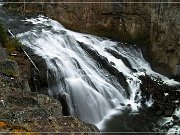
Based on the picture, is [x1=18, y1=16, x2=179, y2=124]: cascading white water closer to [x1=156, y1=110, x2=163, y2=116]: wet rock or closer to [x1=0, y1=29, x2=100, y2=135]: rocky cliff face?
[x1=156, y1=110, x2=163, y2=116]: wet rock

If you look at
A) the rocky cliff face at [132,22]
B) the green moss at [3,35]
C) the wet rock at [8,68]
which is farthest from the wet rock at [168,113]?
the green moss at [3,35]

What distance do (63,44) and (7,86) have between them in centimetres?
819

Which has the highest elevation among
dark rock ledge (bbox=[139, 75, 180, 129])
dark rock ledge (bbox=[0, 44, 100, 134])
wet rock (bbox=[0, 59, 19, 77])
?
wet rock (bbox=[0, 59, 19, 77])

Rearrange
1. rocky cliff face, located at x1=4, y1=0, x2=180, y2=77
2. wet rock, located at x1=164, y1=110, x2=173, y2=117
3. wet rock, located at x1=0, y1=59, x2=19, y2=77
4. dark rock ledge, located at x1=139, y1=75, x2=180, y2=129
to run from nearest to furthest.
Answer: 1. wet rock, located at x1=0, y1=59, x2=19, y2=77
2. wet rock, located at x1=164, y1=110, x2=173, y2=117
3. dark rock ledge, located at x1=139, y1=75, x2=180, y2=129
4. rocky cliff face, located at x1=4, y1=0, x2=180, y2=77

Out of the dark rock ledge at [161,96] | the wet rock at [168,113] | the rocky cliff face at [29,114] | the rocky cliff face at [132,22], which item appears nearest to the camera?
the rocky cliff face at [29,114]

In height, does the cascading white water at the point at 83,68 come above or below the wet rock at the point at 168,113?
above

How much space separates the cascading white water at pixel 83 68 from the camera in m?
14.3

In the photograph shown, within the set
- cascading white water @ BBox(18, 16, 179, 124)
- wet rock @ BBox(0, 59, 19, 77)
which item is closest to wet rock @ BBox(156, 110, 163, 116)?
cascading white water @ BBox(18, 16, 179, 124)

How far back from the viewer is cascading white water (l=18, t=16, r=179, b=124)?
14328 millimetres

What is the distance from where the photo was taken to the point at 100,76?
16438 millimetres

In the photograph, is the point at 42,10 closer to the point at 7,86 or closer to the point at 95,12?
the point at 95,12

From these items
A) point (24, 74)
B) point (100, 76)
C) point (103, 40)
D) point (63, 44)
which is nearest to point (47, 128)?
point (24, 74)

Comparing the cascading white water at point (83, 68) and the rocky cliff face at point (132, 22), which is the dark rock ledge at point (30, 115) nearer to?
the cascading white water at point (83, 68)

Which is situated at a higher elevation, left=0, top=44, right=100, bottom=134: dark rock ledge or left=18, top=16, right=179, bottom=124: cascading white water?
left=0, top=44, right=100, bottom=134: dark rock ledge
